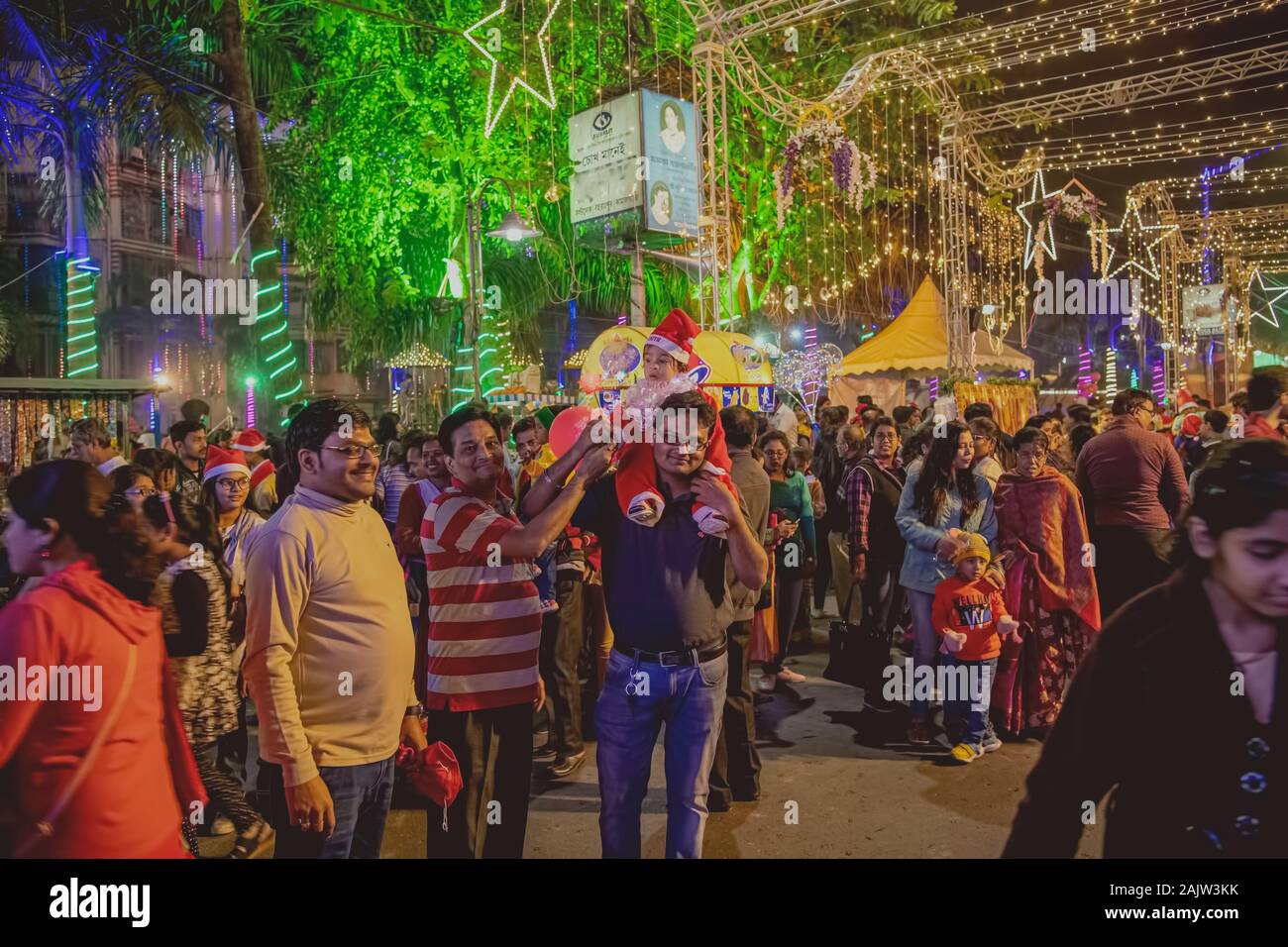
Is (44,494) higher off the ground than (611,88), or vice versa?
(611,88)

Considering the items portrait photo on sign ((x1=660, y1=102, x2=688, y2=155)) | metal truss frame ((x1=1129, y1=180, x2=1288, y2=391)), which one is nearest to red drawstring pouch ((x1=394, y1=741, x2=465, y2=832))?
portrait photo on sign ((x1=660, y1=102, x2=688, y2=155))

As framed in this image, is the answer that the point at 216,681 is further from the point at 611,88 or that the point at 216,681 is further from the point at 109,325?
the point at 109,325

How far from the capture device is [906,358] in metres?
18.3

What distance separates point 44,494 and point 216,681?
82.4 inches

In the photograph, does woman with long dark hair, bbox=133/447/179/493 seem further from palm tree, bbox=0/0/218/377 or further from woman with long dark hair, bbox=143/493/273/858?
palm tree, bbox=0/0/218/377

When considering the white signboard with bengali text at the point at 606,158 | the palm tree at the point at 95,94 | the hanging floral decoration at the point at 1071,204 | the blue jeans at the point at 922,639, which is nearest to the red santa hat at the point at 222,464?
the blue jeans at the point at 922,639

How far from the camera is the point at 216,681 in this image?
4.62 m

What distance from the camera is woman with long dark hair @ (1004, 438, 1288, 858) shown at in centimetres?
206

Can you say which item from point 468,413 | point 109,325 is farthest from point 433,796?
point 109,325

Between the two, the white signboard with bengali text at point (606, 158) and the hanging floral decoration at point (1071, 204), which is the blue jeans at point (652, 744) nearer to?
the white signboard with bengali text at point (606, 158)

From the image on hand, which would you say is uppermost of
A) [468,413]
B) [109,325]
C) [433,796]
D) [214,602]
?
[109,325]

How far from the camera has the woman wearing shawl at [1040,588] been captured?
20.8ft

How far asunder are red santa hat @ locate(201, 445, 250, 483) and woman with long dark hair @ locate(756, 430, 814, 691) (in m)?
3.88
